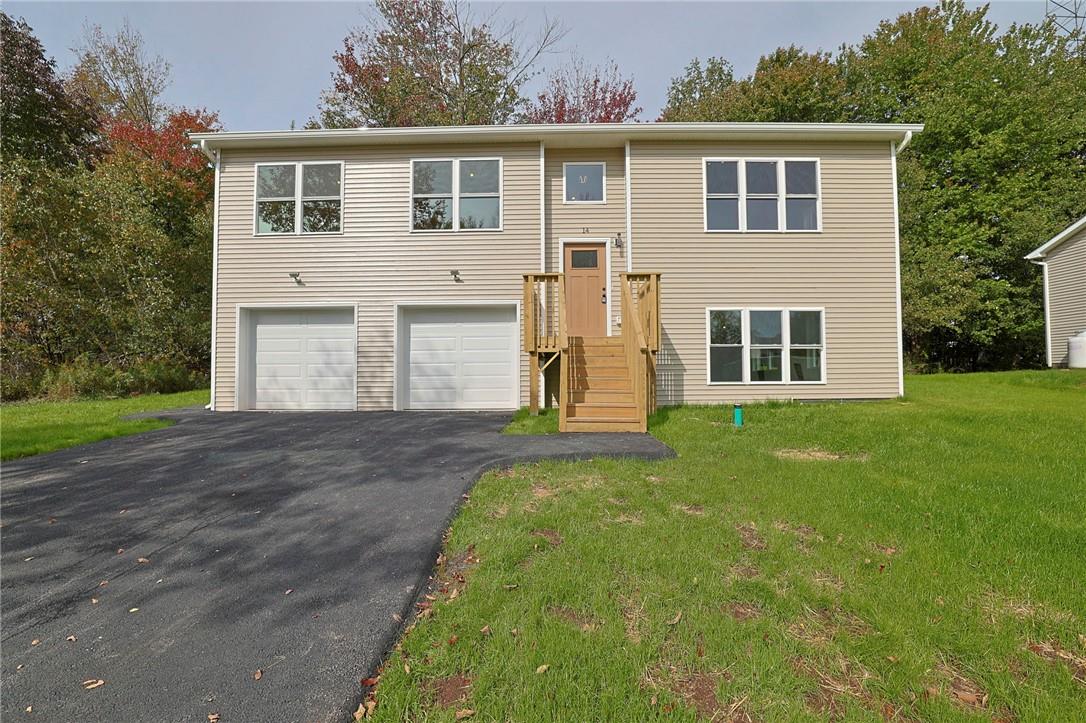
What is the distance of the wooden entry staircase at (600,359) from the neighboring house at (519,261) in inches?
47.2

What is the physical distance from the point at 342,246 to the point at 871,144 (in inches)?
411

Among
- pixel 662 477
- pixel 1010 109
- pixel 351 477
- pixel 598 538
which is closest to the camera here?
pixel 598 538

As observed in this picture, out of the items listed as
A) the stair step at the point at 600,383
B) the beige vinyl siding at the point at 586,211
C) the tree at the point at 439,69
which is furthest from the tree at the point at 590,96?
the stair step at the point at 600,383

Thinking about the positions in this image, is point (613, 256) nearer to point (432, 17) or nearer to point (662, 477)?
point (662, 477)

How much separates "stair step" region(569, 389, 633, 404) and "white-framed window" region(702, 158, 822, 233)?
14.0ft

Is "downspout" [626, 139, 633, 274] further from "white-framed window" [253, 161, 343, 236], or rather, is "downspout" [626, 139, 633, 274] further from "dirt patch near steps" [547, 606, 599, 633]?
"dirt patch near steps" [547, 606, 599, 633]

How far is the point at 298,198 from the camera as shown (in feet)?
28.3

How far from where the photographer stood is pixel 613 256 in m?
8.69

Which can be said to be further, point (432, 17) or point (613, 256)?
point (432, 17)

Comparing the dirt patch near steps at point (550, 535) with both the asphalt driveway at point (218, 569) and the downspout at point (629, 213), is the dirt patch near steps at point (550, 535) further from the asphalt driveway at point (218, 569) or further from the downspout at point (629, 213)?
the downspout at point (629, 213)

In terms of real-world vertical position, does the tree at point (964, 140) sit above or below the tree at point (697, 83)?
below

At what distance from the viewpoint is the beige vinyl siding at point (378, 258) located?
8.53 m

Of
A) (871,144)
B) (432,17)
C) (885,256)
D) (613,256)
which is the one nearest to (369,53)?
(432,17)

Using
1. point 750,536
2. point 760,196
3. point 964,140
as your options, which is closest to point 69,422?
point 750,536
